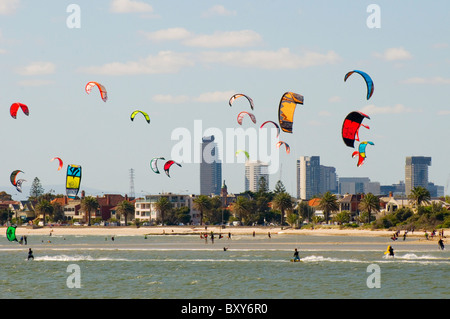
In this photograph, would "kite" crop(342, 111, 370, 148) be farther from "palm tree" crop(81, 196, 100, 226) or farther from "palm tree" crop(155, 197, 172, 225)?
"palm tree" crop(81, 196, 100, 226)

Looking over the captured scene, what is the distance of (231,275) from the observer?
161 feet

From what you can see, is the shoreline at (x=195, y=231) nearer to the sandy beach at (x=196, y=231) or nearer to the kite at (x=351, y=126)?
the sandy beach at (x=196, y=231)

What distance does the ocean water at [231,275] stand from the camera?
40.9 metres

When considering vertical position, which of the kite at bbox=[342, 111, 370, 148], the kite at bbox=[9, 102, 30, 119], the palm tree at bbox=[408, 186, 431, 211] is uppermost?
the kite at bbox=[9, 102, 30, 119]

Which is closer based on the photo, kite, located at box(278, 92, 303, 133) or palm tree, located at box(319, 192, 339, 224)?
kite, located at box(278, 92, 303, 133)

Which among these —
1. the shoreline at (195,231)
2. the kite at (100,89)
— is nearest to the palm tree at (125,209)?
the shoreline at (195,231)

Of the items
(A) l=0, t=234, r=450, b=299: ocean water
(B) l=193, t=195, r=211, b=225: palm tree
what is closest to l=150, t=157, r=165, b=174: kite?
(A) l=0, t=234, r=450, b=299: ocean water

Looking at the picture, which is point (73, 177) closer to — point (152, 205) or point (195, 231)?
point (195, 231)

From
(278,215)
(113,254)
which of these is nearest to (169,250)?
(113,254)

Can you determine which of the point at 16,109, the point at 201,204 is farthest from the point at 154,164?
the point at 201,204

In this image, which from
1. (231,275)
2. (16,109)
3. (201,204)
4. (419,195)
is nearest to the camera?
(231,275)

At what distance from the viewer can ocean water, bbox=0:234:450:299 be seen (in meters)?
40.9

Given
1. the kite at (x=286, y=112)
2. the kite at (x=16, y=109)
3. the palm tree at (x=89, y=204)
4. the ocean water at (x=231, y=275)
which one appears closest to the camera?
the ocean water at (x=231, y=275)

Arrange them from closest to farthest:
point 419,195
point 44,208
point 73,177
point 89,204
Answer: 1. point 73,177
2. point 419,195
3. point 89,204
4. point 44,208
